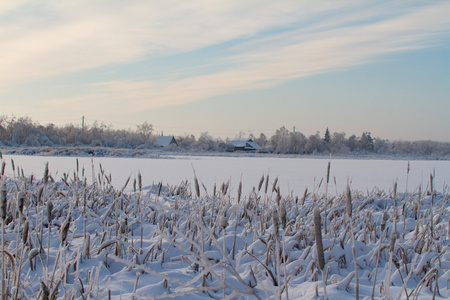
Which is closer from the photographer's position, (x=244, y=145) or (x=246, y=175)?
(x=246, y=175)

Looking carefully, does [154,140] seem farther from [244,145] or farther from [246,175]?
[246,175]

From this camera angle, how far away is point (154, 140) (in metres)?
65.9

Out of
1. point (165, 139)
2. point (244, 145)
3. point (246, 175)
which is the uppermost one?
point (165, 139)

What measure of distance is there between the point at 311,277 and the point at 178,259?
926mm

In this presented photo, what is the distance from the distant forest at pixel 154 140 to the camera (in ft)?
138

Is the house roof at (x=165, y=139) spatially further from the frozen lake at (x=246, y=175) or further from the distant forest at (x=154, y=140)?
the frozen lake at (x=246, y=175)

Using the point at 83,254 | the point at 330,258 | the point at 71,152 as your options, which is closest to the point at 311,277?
the point at 330,258

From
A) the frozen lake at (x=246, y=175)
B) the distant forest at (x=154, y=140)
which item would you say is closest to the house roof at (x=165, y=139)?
the distant forest at (x=154, y=140)

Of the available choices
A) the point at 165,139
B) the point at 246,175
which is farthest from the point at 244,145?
the point at 246,175

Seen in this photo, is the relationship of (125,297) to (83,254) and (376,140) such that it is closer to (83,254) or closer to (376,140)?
(83,254)

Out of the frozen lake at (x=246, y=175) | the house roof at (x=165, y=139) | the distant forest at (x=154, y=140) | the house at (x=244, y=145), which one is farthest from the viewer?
the house roof at (x=165, y=139)

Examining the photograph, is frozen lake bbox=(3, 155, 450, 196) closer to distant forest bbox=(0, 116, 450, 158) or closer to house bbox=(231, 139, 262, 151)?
distant forest bbox=(0, 116, 450, 158)

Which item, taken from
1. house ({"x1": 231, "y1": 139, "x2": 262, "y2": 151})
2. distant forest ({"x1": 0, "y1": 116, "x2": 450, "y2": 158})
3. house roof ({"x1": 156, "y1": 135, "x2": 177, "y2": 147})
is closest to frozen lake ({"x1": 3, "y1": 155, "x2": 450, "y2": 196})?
distant forest ({"x1": 0, "y1": 116, "x2": 450, "y2": 158})

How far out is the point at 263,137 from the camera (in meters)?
76.1
